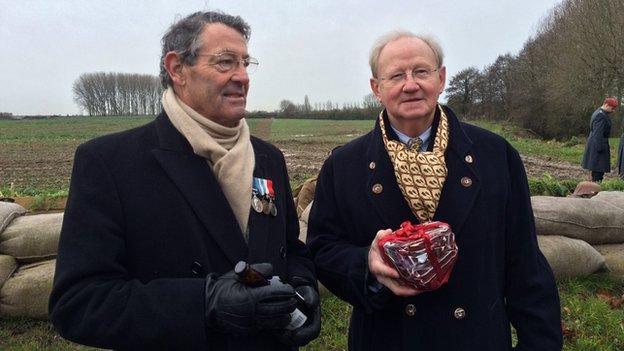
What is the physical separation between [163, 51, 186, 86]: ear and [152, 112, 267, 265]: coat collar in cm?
20

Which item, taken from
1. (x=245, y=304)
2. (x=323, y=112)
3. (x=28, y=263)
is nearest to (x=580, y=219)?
(x=245, y=304)

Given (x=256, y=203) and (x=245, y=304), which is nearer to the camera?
(x=245, y=304)

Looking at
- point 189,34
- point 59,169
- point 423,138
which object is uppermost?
point 189,34

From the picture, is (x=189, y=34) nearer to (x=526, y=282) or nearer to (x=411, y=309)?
(x=411, y=309)

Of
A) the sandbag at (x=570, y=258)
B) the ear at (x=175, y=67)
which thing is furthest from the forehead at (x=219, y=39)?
the sandbag at (x=570, y=258)

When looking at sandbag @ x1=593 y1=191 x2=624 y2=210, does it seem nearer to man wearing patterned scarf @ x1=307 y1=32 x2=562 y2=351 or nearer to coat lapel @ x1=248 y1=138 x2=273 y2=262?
man wearing patterned scarf @ x1=307 y1=32 x2=562 y2=351

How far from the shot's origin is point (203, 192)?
5.44ft

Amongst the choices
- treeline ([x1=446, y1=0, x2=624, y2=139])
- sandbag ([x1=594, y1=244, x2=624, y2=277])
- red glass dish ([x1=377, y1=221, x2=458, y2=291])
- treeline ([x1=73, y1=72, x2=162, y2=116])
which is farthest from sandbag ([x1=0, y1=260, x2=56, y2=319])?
treeline ([x1=73, y1=72, x2=162, y2=116])

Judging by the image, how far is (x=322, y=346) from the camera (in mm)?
3664

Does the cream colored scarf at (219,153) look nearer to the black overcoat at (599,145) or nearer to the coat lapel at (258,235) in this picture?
the coat lapel at (258,235)

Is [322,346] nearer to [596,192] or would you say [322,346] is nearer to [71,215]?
[71,215]

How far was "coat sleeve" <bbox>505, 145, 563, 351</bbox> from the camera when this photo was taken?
1812mm

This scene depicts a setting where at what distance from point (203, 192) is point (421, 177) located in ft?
2.61

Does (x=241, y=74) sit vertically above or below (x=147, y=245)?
above
